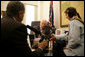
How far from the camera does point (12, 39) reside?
116cm

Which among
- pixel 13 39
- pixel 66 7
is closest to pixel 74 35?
pixel 13 39

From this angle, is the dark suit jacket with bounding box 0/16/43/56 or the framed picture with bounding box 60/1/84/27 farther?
the framed picture with bounding box 60/1/84/27

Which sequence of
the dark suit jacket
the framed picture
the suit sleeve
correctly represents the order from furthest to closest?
the framed picture < the suit sleeve < the dark suit jacket

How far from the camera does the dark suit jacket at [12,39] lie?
1140 millimetres

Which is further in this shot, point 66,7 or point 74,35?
point 66,7

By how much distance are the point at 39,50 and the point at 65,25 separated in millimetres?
2491

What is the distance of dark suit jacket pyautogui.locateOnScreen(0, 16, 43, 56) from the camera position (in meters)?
1.14

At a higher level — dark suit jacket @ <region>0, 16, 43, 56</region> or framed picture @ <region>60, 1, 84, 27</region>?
framed picture @ <region>60, 1, 84, 27</region>

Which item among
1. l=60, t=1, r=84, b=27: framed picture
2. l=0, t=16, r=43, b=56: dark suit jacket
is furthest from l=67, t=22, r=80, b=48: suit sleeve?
l=0, t=16, r=43, b=56: dark suit jacket

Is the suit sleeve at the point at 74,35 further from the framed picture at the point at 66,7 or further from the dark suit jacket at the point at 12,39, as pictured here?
the dark suit jacket at the point at 12,39

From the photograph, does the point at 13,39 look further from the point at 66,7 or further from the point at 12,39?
the point at 66,7

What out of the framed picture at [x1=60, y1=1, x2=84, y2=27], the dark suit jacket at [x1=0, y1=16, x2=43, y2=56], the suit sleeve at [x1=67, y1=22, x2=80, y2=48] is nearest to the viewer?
the dark suit jacket at [x1=0, y1=16, x2=43, y2=56]

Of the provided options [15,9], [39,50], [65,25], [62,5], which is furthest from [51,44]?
[15,9]

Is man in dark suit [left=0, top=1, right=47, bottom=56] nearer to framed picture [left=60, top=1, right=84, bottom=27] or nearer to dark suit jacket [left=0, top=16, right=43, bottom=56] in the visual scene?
dark suit jacket [left=0, top=16, right=43, bottom=56]
